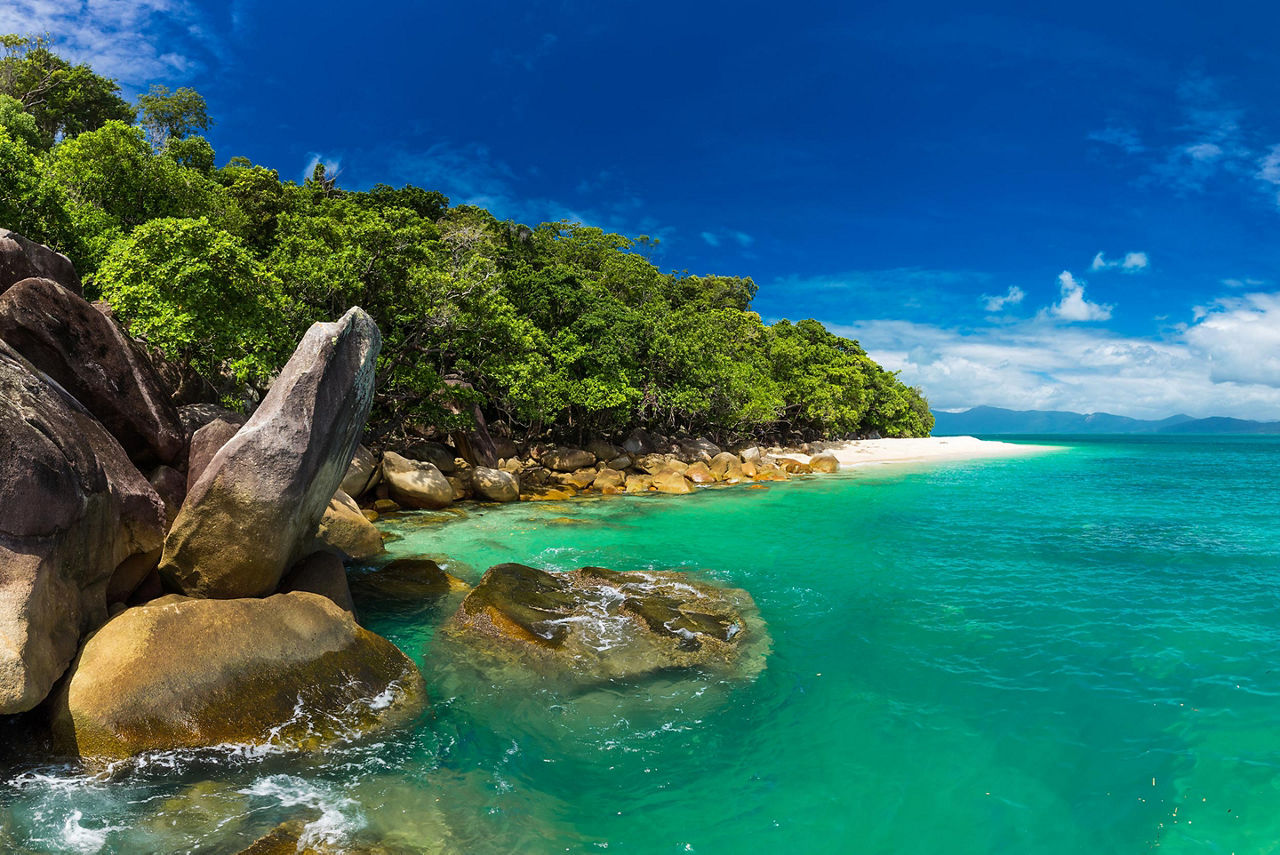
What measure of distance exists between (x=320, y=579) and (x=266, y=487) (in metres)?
2.07

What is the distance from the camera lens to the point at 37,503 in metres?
6.03

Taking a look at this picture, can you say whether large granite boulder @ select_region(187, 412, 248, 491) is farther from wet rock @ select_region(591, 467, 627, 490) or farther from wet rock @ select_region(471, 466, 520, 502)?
wet rock @ select_region(591, 467, 627, 490)

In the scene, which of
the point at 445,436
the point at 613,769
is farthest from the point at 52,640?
the point at 445,436

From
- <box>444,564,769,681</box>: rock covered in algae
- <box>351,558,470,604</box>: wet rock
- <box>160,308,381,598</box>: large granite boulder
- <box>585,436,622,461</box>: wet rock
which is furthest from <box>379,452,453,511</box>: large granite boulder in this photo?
<box>585,436,622,461</box>: wet rock

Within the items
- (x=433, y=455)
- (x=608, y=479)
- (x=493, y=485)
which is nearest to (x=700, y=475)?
(x=608, y=479)

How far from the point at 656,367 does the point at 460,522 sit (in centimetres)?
2009

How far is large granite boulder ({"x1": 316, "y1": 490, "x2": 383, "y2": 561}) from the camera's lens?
1299cm

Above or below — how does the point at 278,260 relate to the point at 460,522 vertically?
above

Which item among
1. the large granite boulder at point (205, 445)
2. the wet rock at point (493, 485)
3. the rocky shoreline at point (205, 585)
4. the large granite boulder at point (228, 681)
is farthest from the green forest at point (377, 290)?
the large granite boulder at point (228, 681)

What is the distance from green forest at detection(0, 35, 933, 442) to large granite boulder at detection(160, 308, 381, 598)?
7609mm

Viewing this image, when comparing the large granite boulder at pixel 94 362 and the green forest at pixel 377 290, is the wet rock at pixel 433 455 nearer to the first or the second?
the green forest at pixel 377 290

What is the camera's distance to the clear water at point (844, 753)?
550 cm

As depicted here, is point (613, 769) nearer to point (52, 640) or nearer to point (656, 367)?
point (52, 640)

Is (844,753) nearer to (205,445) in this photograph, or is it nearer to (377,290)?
(205,445)
